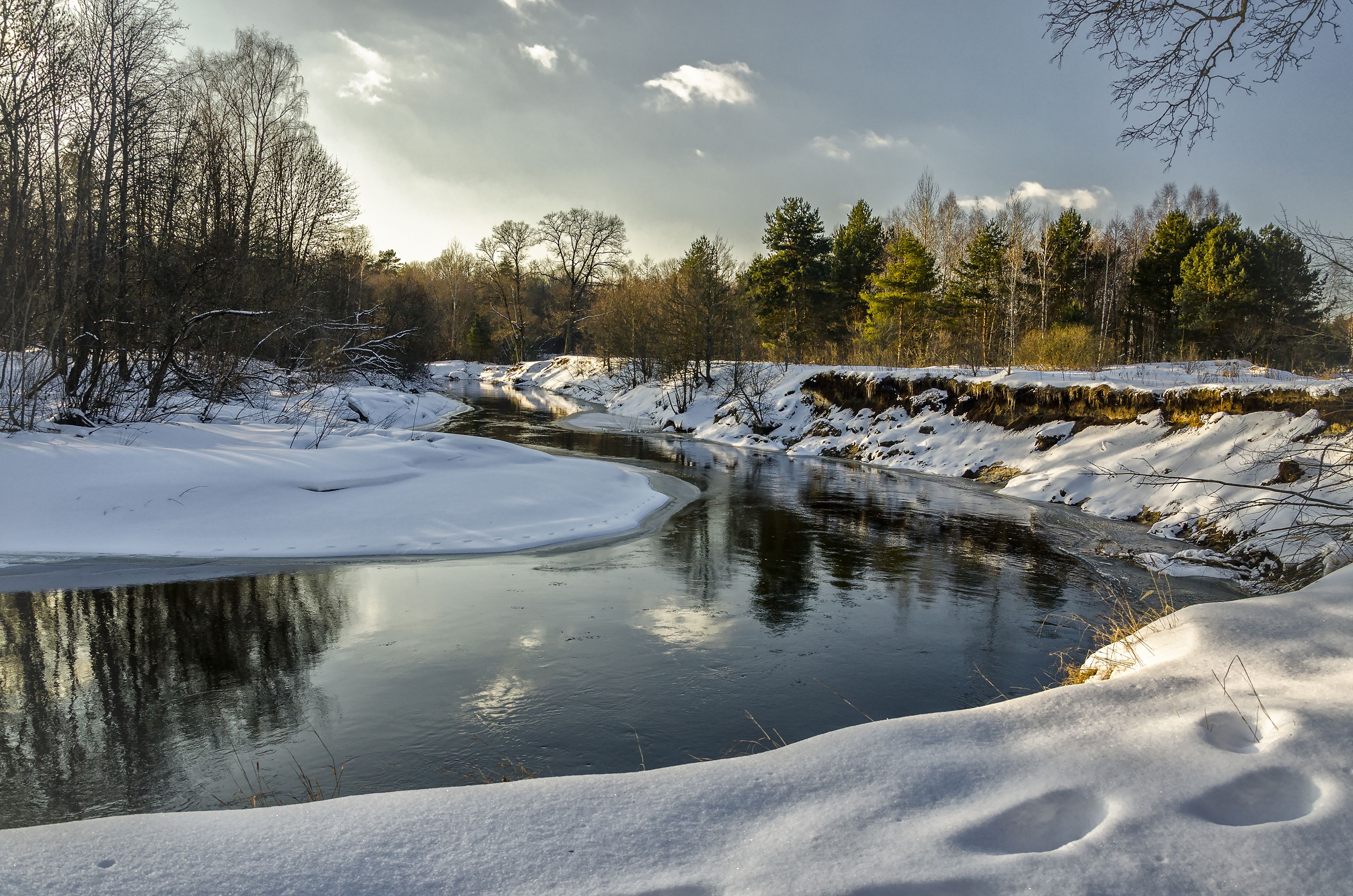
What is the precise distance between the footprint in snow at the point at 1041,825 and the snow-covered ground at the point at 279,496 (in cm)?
802

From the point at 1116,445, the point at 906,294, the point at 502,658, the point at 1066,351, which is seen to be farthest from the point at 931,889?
the point at 906,294

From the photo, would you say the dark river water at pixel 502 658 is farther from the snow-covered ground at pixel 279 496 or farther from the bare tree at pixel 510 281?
the bare tree at pixel 510 281

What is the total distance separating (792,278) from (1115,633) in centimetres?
3080

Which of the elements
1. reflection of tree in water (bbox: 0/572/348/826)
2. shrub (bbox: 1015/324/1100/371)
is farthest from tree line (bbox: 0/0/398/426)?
shrub (bbox: 1015/324/1100/371)

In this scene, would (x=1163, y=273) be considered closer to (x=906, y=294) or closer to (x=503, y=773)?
(x=906, y=294)

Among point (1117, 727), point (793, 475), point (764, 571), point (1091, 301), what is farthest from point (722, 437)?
point (1091, 301)

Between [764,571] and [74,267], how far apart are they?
38.4ft

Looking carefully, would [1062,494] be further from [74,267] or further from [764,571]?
[74,267]

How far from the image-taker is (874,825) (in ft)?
7.52

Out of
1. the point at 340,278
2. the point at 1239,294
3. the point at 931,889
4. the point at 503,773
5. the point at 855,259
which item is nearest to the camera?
the point at 931,889

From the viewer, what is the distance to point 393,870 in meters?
2.09

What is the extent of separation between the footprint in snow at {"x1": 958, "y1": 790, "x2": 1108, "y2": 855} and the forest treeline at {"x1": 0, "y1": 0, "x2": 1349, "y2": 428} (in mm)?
4644

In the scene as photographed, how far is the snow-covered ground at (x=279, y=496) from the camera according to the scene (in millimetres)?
8750

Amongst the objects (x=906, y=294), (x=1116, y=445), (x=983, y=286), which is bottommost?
(x=1116, y=445)
